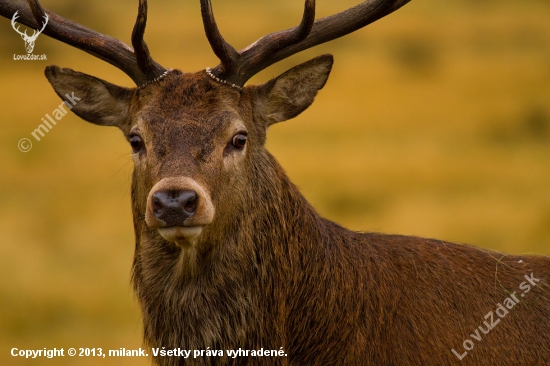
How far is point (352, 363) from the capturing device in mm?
5996

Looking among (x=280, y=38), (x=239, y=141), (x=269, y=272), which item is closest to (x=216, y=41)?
(x=280, y=38)

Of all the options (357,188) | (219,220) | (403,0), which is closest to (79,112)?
(219,220)

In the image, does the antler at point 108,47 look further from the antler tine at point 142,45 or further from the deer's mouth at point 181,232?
the deer's mouth at point 181,232

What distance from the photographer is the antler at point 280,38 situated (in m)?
6.23

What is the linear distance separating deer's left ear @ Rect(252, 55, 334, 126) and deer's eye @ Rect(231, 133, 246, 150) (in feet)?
1.58

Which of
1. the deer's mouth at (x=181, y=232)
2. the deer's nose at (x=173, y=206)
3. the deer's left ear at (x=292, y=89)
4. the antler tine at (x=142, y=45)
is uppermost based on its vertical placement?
the antler tine at (x=142, y=45)

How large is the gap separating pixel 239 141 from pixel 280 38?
851 mm

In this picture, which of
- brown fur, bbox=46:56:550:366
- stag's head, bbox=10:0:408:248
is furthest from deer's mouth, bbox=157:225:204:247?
brown fur, bbox=46:56:550:366

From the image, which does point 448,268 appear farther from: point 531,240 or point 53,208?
point 53,208

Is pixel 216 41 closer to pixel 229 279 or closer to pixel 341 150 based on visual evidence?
pixel 229 279

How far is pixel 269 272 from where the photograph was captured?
20.2ft

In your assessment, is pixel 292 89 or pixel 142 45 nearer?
pixel 142 45

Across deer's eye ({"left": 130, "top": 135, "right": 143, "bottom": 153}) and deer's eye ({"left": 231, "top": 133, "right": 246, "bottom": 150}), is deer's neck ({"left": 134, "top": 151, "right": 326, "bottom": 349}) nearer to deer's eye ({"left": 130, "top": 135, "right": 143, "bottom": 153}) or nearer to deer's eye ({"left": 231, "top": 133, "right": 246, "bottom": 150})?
deer's eye ({"left": 231, "top": 133, "right": 246, "bottom": 150})

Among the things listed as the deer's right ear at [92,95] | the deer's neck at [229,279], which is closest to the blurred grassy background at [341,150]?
the deer's neck at [229,279]
